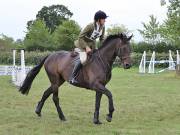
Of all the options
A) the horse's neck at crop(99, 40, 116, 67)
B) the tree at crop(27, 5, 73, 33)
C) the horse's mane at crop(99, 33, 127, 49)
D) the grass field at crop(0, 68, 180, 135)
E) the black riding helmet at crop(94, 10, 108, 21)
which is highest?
the tree at crop(27, 5, 73, 33)

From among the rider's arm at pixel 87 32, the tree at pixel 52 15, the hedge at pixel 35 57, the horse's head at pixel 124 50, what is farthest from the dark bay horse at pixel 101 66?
the tree at pixel 52 15

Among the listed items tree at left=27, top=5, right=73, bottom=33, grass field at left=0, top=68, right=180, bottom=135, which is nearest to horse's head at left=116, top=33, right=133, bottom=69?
grass field at left=0, top=68, right=180, bottom=135

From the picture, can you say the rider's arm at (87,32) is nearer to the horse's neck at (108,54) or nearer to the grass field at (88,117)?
the horse's neck at (108,54)

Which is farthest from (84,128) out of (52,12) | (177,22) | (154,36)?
(52,12)

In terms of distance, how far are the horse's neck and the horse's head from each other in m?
0.17

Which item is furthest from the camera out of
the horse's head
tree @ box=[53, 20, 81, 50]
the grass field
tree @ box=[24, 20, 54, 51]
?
tree @ box=[24, 20, 54, 51]

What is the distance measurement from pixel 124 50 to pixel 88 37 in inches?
38.6

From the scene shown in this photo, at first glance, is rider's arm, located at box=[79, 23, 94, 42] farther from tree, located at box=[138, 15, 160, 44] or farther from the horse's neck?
tree, located at box=[138, 15, 160, 44]

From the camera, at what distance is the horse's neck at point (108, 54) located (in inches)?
413

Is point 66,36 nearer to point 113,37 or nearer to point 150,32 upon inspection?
point 150,32

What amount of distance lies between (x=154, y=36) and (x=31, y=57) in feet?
85.2

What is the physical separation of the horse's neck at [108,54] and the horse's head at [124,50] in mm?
175

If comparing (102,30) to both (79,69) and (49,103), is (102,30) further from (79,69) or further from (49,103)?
(49,103)

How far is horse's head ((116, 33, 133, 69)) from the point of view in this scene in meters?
10.1
